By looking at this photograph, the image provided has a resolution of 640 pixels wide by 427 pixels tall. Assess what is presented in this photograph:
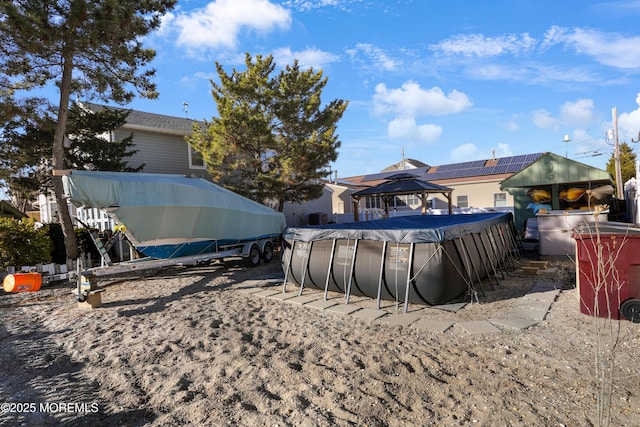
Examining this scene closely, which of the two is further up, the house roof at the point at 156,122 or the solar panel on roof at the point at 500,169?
the house roof at the point at 156,122

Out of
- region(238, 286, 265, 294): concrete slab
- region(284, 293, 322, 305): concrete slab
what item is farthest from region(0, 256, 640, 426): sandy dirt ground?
region(238, 286, 265, 294): concrete slab

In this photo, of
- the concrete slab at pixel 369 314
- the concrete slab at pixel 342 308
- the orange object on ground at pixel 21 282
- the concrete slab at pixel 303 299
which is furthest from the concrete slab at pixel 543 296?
the orange object on ground at pixel 21 282

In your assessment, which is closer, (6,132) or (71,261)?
(71,261)

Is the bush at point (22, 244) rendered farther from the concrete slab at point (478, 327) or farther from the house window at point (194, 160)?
the concrete slab at point (478, 327)

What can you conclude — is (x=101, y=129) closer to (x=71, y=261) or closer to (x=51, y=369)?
(x=71, y=261)

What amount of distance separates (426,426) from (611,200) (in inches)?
739

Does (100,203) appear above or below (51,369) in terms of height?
above

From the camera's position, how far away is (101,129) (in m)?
14.0

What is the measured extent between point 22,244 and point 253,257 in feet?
22.3

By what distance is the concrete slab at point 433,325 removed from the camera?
18.5 feet

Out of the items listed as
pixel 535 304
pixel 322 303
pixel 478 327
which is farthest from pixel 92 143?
pixel 535 304

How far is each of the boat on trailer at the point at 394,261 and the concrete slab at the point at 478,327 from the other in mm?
970

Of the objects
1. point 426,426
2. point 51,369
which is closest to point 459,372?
point 426,426

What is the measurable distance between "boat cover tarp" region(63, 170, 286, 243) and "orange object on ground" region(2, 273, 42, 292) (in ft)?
5.76
